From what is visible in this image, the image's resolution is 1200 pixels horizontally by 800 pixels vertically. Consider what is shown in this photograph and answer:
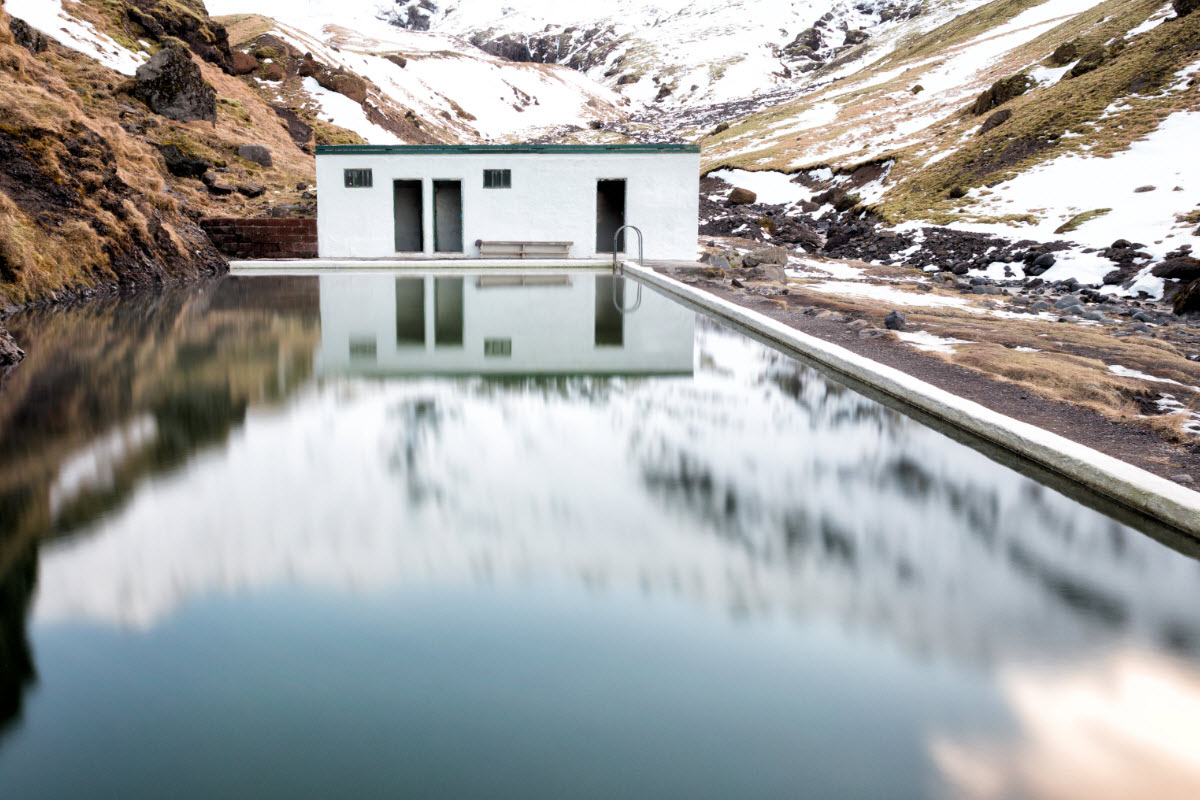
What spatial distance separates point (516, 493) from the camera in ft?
15.7

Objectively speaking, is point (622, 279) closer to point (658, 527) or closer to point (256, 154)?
point (658, 527)

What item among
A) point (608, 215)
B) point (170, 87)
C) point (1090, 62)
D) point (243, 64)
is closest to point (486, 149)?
point (608, 215)

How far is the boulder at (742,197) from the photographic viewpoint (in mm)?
35625

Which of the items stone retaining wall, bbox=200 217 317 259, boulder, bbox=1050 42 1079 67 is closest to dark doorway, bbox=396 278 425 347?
stone retaining wall, bbox=200 217 317 259

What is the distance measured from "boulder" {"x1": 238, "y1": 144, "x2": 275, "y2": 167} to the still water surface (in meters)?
21.1

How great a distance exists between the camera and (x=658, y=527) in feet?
14.2

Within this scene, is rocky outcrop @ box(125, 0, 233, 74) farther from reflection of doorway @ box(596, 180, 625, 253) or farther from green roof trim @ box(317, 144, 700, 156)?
reflection of doorway @ box(596, 180, 625, 253)

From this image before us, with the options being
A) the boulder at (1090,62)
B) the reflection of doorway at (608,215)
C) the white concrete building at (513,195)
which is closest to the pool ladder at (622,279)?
the white concrete building at (513,195)

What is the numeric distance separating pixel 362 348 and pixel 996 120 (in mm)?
29639

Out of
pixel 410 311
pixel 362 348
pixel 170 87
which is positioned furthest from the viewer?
pixel 170 87

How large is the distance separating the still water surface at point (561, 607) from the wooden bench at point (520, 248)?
14000 mm

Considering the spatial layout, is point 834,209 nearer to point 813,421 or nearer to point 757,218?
point 757,218

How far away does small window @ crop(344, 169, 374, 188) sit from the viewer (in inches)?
794

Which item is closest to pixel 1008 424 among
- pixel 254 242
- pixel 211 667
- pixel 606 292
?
pixel 211 667
